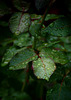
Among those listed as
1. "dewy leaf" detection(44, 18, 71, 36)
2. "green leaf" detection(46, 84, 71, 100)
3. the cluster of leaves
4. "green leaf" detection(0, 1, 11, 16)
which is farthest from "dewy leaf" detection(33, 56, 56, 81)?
"green leaf" detection(0, 1, 11, 16)

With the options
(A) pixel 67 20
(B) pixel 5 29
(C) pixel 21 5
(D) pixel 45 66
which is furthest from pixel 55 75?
(B) pixel 5 29

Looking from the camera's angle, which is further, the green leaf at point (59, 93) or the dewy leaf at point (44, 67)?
the green leaf at point (59, 93)

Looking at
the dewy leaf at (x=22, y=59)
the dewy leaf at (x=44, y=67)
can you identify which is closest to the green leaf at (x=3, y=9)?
the dewy leaf at (x=22, y=59)

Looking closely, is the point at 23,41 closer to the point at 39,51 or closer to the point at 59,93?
the point at 39,51

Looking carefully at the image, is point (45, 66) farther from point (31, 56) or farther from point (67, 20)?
point (67, 20)

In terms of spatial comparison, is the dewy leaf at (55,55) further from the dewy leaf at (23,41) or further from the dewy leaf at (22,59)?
the dewy leaf at (23,41)
